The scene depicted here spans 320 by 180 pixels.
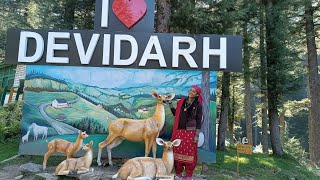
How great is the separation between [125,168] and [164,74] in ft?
7.99

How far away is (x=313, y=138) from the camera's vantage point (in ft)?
41.6

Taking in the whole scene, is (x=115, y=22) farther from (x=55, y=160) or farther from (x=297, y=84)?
(x=297, y=84)

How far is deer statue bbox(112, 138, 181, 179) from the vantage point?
5.10m

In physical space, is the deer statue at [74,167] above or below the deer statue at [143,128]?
below

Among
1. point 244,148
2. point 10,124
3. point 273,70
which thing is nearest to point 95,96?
point 244,148

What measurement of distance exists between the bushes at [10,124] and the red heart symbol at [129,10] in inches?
220

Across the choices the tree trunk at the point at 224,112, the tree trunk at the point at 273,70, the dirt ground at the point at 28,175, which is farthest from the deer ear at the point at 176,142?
the tree trunk at the point at 273,70

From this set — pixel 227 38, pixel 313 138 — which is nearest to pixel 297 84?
pixel 313 138

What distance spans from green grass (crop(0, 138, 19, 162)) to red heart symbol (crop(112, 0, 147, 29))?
15.1 feet

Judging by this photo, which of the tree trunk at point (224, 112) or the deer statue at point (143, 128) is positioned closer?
the deer statue at point (143, 128)

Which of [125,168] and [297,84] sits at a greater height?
[297,84]

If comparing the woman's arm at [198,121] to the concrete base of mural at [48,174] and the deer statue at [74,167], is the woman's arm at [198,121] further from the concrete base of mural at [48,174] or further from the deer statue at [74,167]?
the deer statue at [74,167]

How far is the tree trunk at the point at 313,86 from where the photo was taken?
12.6 m

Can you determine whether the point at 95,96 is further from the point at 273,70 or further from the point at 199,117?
the point at 273,70
